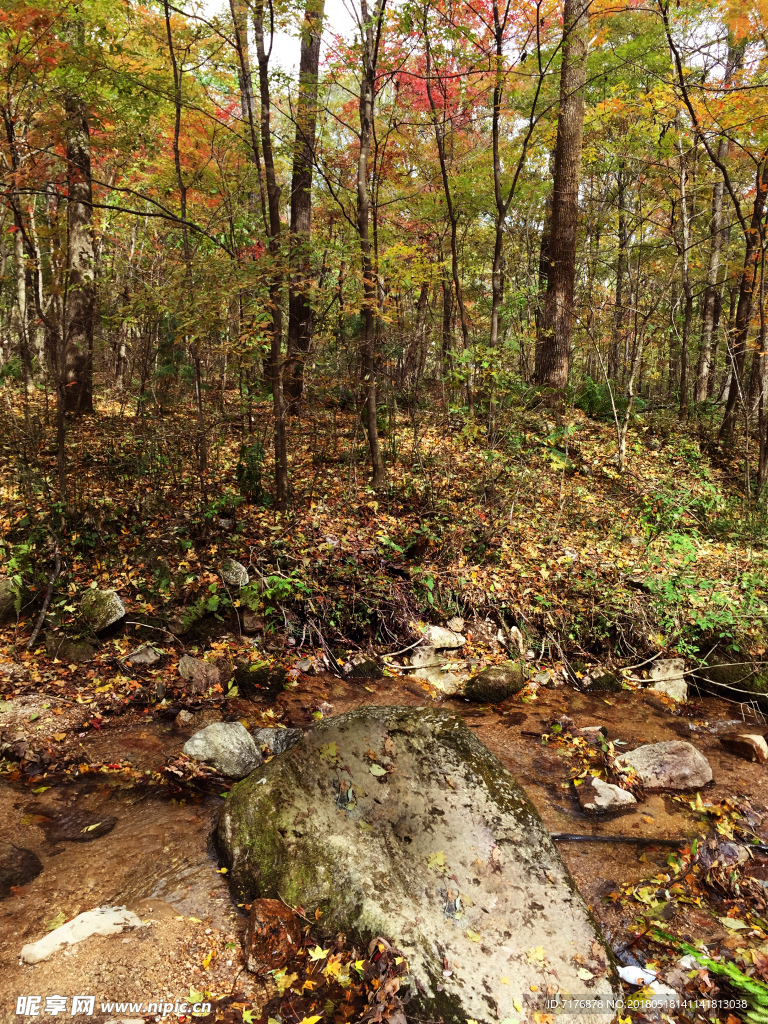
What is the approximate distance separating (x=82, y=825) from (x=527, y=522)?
19.6ft

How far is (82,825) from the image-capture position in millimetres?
3518

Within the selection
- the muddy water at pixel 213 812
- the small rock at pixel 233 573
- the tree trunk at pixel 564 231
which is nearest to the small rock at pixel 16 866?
the muddy water at pixel 213 812

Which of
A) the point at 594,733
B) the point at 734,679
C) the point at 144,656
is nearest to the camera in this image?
the point at 594,733

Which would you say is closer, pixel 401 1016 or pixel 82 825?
pixel 401 1016

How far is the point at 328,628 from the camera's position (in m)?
5.91

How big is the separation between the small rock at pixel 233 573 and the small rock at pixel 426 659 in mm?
2088

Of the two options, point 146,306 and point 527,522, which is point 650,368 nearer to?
point 527,522

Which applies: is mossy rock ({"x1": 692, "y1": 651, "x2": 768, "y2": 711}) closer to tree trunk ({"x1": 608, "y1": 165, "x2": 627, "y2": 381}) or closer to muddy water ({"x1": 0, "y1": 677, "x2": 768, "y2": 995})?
muddy water ({"x1": 0, "y1": 677, "x2": 768, "y2": 995})

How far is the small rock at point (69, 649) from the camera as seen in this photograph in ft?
16.6

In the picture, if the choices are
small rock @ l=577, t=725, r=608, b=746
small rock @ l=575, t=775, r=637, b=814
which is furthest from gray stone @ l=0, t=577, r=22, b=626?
small rock @ l=577, t=725, r=608, b=746

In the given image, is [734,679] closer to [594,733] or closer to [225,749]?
[594,733]

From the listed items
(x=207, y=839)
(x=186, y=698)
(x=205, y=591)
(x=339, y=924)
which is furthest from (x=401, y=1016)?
(x=205, y=591)

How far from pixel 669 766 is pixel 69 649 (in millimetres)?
5580

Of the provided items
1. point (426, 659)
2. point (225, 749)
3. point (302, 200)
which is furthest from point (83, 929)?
point (302, 200)
